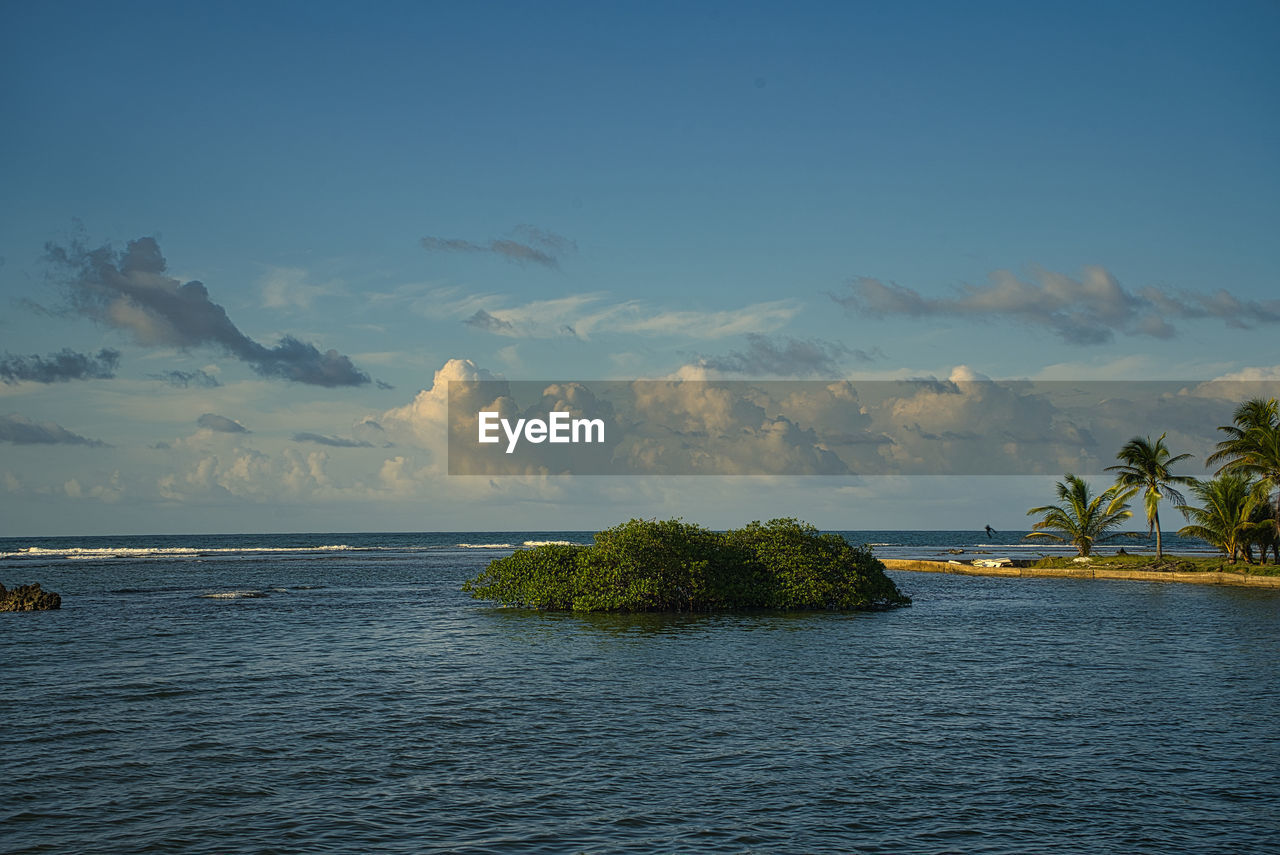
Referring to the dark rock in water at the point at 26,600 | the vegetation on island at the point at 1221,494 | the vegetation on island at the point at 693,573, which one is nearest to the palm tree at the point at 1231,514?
the vegetation on island at the point at 1221,494

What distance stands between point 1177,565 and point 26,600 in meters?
68.8

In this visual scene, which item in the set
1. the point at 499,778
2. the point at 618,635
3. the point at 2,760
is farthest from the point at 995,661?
the point at 2,760

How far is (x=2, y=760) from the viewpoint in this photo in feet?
59.0

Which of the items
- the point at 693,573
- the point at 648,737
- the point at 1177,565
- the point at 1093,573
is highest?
the point at 693,573

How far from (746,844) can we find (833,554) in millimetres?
33296

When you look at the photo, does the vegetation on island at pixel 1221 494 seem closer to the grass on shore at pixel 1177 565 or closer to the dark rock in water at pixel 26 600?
the grass on shore at pixel 1177 565

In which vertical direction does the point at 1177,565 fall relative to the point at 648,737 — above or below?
above

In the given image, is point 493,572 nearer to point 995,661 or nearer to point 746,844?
point 995,661

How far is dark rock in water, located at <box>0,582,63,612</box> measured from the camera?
154ft

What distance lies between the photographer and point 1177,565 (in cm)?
6175

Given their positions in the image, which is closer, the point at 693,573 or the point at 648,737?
the point at 648,737

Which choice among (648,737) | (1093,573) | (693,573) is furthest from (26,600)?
(1093,573)

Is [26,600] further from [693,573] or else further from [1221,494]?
[1221,494]

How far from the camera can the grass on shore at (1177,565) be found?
5422cm
